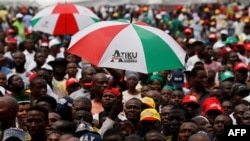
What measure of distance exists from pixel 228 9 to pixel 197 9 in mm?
1254

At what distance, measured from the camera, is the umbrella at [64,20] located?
1327 cm

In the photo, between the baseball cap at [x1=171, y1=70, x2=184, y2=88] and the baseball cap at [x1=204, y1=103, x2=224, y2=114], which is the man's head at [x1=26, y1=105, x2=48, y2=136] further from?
the baseball cap at [x1=171, y1=70, x2=184, y2=88]

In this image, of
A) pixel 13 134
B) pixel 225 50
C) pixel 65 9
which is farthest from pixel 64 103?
pixel 225 50

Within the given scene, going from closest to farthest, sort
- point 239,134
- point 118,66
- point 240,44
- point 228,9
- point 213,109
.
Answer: point 239,134 < point 118,66 < point 213,109 < point 240,44 < point 228,9

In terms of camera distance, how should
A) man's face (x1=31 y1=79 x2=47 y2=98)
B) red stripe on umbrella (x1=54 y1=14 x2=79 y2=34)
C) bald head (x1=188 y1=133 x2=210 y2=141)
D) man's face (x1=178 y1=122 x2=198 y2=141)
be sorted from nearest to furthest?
bald head (x1=188 y1=133 x2=210 y2=141) → man's face (x1=178 y1=122 x2=198 y2=141) → man's face (x1=31 y1=79 x2=47 y2=98) → red stripe on umbrella (x1=54 y1=14 x2=79 y2=34)

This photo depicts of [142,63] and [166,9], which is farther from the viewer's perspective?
[166,9]

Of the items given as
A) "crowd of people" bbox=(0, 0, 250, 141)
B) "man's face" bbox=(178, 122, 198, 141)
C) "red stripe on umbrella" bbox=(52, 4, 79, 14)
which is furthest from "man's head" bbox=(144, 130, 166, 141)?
"red stripe on umbrella" bbox=(52, 4, 79, 14)

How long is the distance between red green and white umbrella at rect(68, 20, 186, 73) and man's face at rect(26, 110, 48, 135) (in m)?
1.03

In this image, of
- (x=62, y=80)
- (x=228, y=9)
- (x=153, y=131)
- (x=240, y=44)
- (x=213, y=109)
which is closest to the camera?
(x=153, y=131)

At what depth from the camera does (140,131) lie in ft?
27.9

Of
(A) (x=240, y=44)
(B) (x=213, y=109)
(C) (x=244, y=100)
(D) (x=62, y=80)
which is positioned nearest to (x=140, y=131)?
(B) (x=213, y=109)

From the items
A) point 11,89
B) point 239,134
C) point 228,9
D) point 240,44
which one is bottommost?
point 239,134

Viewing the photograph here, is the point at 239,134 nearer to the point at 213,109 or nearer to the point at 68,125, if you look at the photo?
the point at 68,125

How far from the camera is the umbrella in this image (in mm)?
13266
